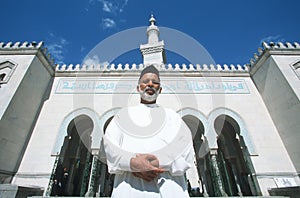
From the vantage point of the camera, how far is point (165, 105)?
5.73 meters

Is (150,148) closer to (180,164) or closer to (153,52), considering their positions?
(180,164)

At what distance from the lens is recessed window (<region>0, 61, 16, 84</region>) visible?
497 centimetres

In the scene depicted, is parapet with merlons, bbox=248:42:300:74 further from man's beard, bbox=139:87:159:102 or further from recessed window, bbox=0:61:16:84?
recessed window, bbox=0:61:16:84

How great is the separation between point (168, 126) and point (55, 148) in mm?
4772

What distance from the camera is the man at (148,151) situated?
41.4 inches

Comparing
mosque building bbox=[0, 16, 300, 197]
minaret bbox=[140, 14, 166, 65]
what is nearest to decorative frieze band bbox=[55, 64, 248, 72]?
mosque building bbox=[0, 16, 300, 197]

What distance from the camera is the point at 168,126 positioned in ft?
4.42

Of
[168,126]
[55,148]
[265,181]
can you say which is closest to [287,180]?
[265,181]

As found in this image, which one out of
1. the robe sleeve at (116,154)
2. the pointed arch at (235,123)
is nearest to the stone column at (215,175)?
the pointed arch at (235,123)

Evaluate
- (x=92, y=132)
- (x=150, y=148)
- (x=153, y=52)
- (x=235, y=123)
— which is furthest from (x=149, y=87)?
(x=153, y=52)

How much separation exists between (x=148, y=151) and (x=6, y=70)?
623 centimetres

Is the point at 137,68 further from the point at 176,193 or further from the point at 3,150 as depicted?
the point at 176,193

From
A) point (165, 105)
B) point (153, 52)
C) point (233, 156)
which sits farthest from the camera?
point (153, 52)

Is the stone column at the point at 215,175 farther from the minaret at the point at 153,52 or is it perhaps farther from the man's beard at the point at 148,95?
the minaret at the point at 153,52
